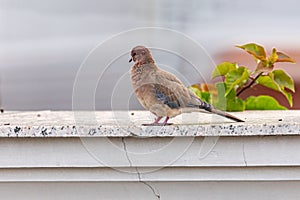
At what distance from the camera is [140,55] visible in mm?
608

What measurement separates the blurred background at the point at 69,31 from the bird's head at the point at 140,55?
2.32 m

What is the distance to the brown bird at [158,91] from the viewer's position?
59 centimetres

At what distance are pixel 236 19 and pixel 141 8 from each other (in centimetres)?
58

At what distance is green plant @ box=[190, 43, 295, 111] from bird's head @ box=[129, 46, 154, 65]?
0.65 feet

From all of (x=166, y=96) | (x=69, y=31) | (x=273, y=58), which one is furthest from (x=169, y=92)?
(x=69, y=31)

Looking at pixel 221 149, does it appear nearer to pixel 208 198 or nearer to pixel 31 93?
pixel 208 198

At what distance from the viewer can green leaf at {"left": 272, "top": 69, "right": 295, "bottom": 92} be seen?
85 centimetres

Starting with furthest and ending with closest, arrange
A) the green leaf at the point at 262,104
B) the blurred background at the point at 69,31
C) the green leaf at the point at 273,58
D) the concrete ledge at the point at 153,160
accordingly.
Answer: the blurred background at the point at 69,31 → the green leaf at the point at 262,104 → the green leaf at the point at 273,58 → the concrete ledge at the point at 153,160

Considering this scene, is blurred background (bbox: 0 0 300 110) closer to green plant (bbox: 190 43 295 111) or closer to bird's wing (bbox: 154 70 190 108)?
green plant (bbox: 190 43 295 111)

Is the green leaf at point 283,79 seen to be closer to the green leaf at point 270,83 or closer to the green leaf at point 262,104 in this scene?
the green leaf at point 270,83

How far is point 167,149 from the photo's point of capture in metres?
0.58

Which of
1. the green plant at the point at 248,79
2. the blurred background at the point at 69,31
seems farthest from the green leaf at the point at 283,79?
the blurred background at the point at 69,31

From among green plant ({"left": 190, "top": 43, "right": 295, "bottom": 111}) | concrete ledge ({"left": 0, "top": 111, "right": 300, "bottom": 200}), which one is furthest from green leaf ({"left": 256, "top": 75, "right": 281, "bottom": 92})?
concrete ledge ({"left": 0, "top": 111, "right": 300, "bottom": 200})

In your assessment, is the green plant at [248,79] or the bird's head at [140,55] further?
the green plant at [248,79]
